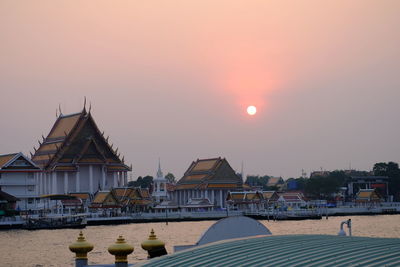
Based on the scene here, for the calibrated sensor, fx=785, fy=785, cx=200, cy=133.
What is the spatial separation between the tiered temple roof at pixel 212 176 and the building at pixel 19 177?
2992 cm

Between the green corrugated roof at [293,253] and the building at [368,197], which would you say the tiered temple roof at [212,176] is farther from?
the green corrugated roof at [293,253]

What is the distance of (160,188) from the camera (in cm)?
11869

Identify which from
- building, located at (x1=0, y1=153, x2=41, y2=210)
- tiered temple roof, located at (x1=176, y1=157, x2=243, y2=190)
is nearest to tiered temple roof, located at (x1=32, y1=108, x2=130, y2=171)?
building, located at (x1=0, y1=153, x2=41, y2=210)

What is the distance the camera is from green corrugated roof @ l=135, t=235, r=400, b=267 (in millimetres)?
11742

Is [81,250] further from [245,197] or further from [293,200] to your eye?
[293,200]

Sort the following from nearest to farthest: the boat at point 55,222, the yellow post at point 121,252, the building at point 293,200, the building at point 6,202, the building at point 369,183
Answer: the yellow post at point 121,252
the boat at point 55,222
the building at point 6,202
the building at point 293,200
the building at point 369,183

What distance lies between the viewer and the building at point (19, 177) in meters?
79.0

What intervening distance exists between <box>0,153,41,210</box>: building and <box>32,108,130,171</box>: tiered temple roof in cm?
1053

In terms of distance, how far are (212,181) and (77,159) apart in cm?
2076

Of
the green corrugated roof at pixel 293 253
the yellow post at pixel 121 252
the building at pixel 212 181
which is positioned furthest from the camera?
the building at pixel 212 181

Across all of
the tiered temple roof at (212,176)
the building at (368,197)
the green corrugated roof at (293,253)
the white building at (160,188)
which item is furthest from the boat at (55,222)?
the green corrugated roof at (293,253)

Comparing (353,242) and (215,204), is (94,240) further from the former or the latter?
(215,204)

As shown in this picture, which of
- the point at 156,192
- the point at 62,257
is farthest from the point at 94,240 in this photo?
the point at 156,192

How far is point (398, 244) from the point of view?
1321 centimetres
